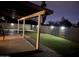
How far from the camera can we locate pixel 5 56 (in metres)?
3.51

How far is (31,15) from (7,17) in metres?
1.17

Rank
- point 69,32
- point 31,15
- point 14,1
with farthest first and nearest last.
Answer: point 69,32 < point 31,15 < point 14,1

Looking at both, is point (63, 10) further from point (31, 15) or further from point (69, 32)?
point (69, 32)

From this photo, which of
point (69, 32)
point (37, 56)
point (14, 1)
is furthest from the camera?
point (69, 32)

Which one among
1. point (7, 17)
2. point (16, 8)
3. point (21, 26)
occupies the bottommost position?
point (21, 26)

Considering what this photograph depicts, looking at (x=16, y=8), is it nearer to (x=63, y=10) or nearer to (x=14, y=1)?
(x=14, y=1)

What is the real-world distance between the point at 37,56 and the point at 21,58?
0.42 m

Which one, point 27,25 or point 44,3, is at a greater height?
point 44,3

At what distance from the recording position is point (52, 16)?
3852 mm

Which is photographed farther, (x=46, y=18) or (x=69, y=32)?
(x=69, y=32)

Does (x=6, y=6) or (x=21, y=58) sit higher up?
(x=6, y=6)

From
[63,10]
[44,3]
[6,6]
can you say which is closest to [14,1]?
[6,6]

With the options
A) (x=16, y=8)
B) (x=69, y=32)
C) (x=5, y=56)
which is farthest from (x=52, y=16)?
(x=69, y=32)

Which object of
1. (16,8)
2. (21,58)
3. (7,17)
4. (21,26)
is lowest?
(21,58)
